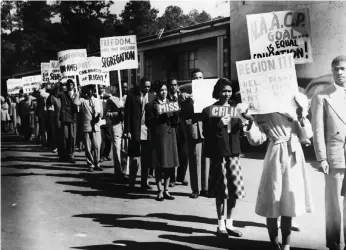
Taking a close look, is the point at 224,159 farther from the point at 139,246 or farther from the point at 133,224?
the point at 133,224

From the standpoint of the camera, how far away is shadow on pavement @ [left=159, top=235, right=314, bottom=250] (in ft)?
16.0

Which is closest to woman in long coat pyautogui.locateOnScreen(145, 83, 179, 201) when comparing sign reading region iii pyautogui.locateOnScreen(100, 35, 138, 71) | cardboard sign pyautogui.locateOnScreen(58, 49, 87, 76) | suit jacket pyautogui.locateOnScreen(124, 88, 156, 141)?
suit jacket pyautogui.locateOnScreen(124, 88, 156, 141)

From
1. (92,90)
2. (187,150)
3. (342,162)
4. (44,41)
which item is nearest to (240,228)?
(342,162)

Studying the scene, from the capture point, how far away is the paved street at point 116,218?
5086 millimetres

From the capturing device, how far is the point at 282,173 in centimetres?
445

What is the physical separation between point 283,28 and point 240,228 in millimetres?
2403

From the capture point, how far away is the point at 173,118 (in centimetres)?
731

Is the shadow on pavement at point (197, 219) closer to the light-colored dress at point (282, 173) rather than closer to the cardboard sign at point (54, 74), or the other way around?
the light-colored dress at point (282, 173)

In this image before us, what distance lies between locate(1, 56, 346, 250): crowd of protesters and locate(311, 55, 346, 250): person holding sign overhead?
13 mm

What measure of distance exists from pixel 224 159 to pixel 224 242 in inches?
37.0

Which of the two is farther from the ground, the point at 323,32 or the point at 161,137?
the point at 323,32

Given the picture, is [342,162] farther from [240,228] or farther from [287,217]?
[240,228]

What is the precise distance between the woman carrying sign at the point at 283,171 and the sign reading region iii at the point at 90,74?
345 inches

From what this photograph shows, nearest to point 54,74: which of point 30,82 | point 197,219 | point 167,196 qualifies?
point 30,82
